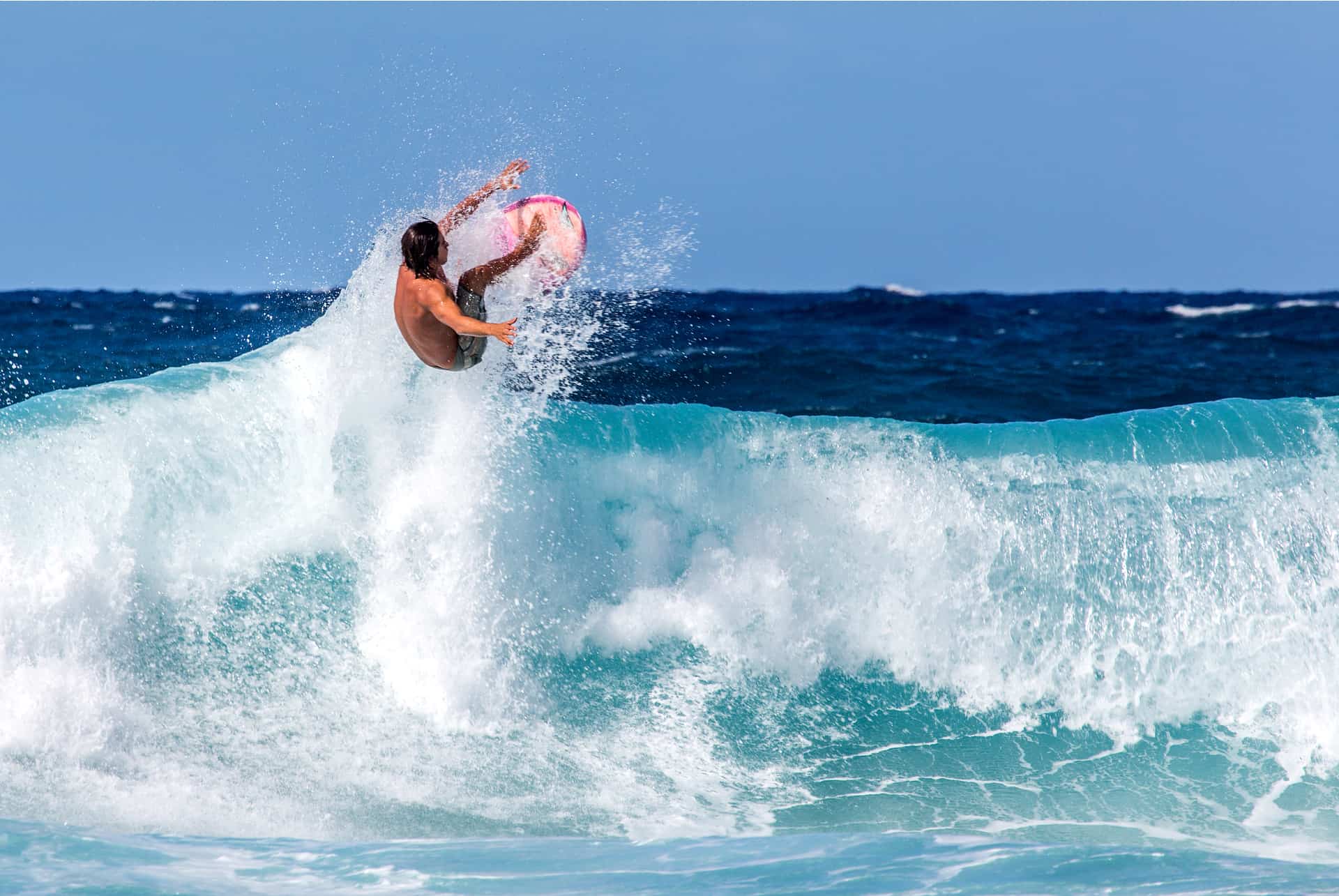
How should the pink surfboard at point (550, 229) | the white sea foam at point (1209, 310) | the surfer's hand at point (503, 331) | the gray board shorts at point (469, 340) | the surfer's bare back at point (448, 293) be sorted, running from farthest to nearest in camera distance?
1. the white sea foam at point (1209, 310)
2. the pink surfboard at point (550, 229)
3. the gray board shorts at point (469, 340)
4. the surfer's bare back at point (448, 293)
5. the surfer's hand at point (503, 331)

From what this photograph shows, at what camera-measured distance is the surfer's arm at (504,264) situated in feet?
20.1

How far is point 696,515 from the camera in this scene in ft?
24.4

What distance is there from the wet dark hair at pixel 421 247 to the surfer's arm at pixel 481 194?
538mm

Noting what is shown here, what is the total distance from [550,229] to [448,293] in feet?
4.29

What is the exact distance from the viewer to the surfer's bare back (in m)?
5.57

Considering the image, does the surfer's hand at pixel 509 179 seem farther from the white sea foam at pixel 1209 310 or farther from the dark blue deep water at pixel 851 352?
the white sea foam at pixel 1209 310

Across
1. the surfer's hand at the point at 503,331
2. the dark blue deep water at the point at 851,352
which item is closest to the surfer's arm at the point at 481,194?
the surfer's hand at the point at 503,331

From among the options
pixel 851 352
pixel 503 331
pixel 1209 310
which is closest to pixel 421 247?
pixel 503 331

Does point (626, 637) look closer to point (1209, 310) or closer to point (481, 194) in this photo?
point (481, 194)

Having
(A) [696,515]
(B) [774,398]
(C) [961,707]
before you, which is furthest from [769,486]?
(B) [774,398]

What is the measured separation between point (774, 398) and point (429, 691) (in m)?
8.07

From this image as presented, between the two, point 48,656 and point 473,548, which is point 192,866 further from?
point 473,548

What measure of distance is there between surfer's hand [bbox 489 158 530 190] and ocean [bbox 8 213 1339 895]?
1.00 meters

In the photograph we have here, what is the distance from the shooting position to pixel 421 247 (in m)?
5.62
